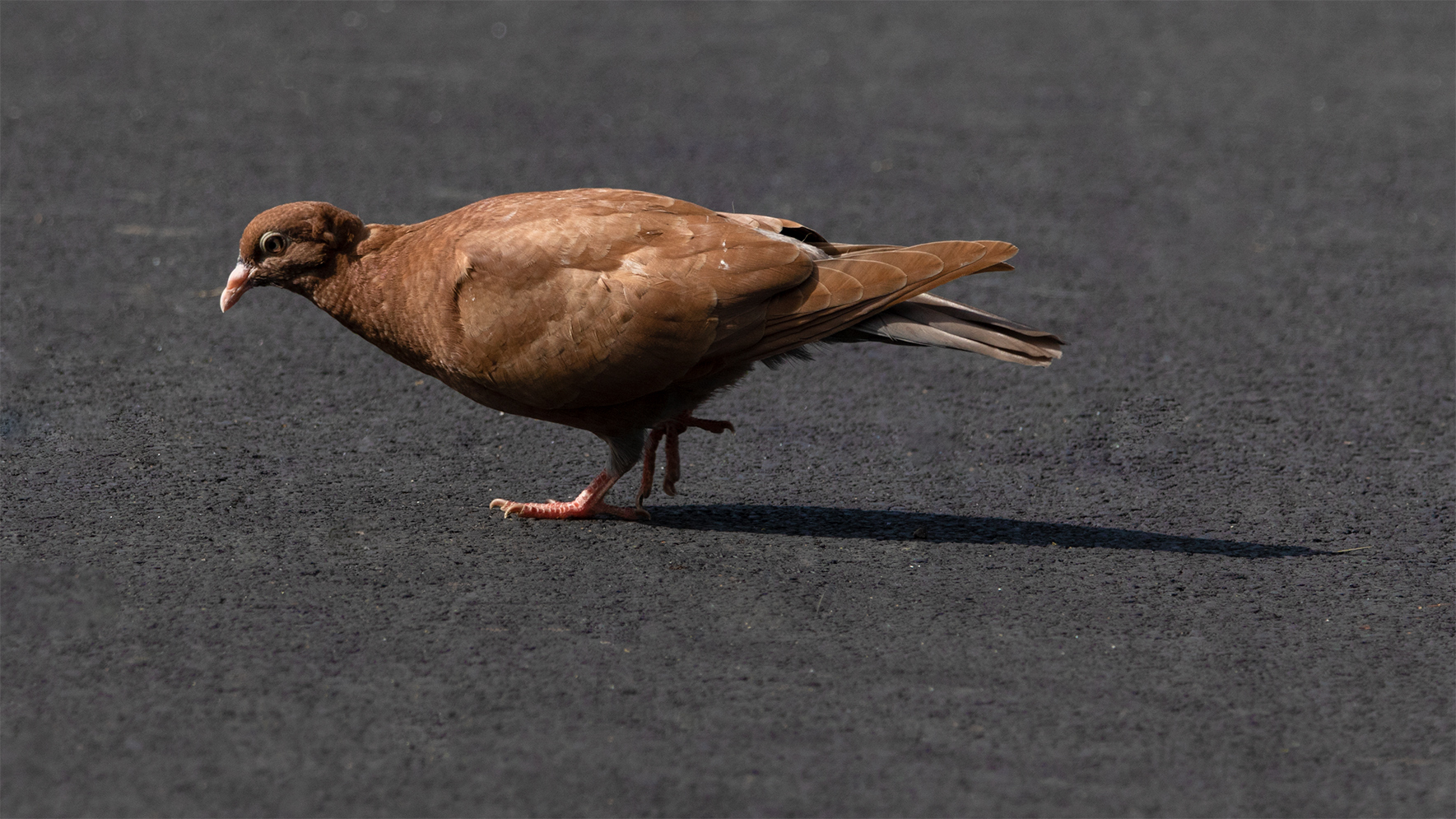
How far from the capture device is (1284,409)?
6.04 metres

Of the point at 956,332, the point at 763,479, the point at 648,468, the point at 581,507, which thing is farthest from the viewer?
the point at 763,479

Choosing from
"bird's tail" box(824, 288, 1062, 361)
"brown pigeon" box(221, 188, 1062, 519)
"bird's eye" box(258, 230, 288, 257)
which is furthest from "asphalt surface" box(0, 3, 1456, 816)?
"bird's eye" box(258, 230, 288, 257)

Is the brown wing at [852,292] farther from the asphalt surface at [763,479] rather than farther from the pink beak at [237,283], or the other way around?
the pink beak at [237,283]

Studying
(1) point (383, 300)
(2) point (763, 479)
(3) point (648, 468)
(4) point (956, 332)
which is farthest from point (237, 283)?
(4) point (956, 332)

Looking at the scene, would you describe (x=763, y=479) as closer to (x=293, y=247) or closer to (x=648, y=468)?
(x=648, y=468)

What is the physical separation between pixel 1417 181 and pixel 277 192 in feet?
22.1

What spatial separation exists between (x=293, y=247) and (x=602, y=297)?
108cm

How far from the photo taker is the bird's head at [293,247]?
15.7 feet

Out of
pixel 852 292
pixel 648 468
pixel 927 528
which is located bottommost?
pixel 927 528

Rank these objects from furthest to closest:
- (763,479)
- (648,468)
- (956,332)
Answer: (763,479) < (648,468) < (956,332)

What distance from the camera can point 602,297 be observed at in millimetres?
4648

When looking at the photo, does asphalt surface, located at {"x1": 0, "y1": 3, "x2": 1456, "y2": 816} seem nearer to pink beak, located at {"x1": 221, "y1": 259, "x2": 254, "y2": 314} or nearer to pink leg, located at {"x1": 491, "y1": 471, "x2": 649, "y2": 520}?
pink leg, located at {"x1": 491, "y1": 471, "x2": 649, "y2": 520}

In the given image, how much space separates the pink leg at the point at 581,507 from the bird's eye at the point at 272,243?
111cm

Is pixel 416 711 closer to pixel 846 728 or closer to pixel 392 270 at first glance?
pixel 846 728
